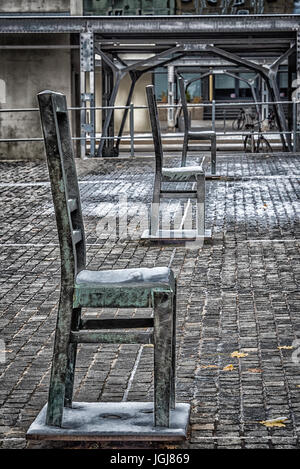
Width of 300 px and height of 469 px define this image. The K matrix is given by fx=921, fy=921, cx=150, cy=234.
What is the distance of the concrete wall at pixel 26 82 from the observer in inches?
989

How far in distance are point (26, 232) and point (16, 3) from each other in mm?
15840

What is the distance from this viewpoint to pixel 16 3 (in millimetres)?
25188

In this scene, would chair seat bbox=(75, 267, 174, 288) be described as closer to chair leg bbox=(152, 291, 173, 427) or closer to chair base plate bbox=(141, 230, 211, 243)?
chair leg bbox=(152, 291, 173, 427)

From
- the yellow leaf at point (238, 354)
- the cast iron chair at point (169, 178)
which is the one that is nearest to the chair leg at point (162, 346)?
the yellow leaf at point (238, 354)

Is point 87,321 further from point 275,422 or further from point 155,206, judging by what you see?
point 155,206

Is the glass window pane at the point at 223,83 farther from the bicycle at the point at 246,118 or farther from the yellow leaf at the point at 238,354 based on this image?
the yellow leaf at the point at 238,354

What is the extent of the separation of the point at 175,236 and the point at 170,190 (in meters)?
0.50

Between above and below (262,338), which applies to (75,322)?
above

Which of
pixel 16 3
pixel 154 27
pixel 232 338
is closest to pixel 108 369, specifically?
pixel 232 338

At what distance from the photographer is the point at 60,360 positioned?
413cm

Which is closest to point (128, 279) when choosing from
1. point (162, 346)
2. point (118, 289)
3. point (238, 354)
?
point (118, 289)

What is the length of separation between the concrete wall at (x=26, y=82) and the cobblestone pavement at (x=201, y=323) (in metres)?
11.9

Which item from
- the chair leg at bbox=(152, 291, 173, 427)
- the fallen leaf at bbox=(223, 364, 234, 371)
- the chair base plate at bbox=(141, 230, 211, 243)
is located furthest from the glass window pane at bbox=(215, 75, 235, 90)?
the chair leg at bbox=(152, 291, 173, 427)
